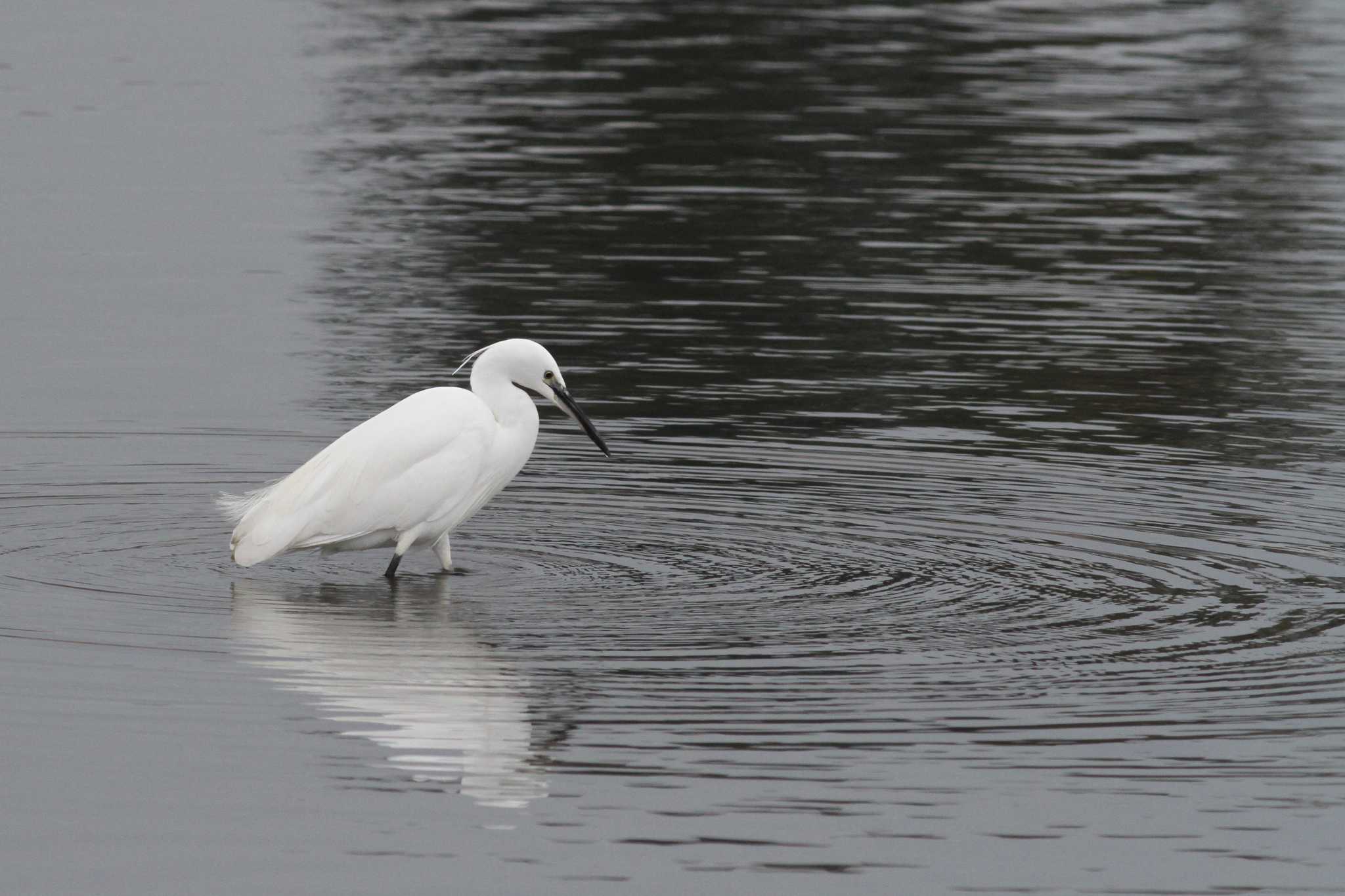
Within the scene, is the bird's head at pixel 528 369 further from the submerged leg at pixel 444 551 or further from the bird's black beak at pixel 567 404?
the submerged leg at pixel 444 551

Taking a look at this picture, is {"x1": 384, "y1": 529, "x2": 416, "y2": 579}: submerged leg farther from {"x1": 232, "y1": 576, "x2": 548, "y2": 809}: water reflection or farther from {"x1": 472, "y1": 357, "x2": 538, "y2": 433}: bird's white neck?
{"x1": 472, "y1": 357, "x2": 538, "y2": 433}: bird's white neck

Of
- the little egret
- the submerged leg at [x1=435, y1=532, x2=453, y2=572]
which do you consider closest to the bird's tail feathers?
the little egret

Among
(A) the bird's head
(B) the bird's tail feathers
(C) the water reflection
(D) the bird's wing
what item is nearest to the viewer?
(C) the water reflection

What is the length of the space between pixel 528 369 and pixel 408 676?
2.88m

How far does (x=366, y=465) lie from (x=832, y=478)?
3.73 meters

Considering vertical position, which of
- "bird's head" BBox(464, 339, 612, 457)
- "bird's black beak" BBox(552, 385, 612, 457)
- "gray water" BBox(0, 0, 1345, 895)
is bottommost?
"gray water" BBox(0, 0, 1345, 895)

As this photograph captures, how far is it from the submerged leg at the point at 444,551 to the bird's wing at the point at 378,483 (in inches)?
9.8

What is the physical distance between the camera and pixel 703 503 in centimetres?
1507

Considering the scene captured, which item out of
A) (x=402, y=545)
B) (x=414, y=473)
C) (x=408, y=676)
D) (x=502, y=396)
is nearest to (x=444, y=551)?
(x=402, y=545)

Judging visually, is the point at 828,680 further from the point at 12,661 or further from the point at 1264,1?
the point at 1264,1

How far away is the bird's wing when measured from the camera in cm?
1328

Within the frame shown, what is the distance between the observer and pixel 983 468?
16156 millimetres

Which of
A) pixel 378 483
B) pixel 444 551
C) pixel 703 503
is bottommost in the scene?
pixel 703 503

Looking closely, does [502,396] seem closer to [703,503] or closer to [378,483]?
[378,483]
